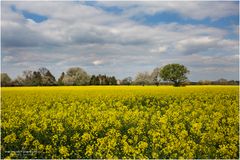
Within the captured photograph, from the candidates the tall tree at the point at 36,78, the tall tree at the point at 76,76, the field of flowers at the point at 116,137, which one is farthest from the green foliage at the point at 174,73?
the field of flowers at the point at 116,137

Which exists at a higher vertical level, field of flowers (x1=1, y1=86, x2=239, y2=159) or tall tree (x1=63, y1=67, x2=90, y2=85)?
tall tree (x1=63, y1=67, x2=90, y2=85)

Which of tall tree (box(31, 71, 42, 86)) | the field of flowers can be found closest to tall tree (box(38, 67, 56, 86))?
tall tree (box(31, 71, 42, 86))

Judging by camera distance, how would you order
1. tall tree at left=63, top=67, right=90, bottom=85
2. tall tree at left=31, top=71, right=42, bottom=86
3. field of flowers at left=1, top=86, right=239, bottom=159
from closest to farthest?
field of flowers at left=1, top=86, right=239, bottom=159, tall tree at left=31, top=71, right=42, bottom=86, tall tree at left=63, top=67, right=90, bottom=85

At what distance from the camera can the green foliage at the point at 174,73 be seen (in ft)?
195

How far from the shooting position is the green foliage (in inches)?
2335

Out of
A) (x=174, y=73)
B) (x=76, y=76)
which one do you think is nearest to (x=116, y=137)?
(x=174, y=73)

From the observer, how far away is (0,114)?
1322 centimetres

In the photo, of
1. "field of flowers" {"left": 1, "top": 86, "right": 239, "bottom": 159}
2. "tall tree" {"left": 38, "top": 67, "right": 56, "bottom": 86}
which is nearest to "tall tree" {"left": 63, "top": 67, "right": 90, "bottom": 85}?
"tall tree" {"left": 38, "top": 67, "right": 56, "bottom": 86}

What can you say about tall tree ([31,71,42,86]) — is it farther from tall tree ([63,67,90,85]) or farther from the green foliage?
the green foliage

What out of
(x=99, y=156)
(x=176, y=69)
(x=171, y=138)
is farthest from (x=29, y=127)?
(x=176, y=69)

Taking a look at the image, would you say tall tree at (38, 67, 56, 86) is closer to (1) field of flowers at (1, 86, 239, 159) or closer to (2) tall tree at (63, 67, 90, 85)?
(2) tall tree at (63, 67, 90, 85)

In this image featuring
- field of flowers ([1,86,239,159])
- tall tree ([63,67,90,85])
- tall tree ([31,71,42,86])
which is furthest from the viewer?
tall tree ([63,67,90,85])

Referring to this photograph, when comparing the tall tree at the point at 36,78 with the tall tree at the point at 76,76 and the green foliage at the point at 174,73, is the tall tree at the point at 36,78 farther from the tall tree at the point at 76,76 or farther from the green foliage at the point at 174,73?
the green foliage at the point at 174,73

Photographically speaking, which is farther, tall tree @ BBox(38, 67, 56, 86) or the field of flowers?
tall tree @ BBox(38, 67, 56, 86)
